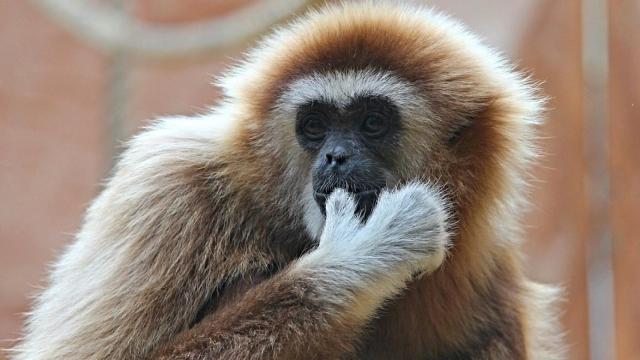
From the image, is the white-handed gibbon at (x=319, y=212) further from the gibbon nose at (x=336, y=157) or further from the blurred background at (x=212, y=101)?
the blurred background at (x=212, y=101)

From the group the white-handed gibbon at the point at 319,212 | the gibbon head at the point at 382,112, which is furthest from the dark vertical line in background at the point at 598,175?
the gibbon head at the point at 382,112

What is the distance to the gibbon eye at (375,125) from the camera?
15.1 feet

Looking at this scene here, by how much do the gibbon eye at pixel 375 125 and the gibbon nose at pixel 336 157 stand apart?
0.62 ft

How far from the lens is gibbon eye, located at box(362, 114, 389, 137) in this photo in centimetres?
461

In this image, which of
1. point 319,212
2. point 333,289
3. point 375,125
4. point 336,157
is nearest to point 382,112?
point 375,125

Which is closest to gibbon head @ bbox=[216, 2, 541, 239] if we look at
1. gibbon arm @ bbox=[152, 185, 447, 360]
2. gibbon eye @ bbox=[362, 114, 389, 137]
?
gibbon eye @ bbox=[362, 114, 389, 137]

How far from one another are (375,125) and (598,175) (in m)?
4.04

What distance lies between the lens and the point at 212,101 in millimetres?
9812

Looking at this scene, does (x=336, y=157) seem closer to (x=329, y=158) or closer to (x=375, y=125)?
(x=329, y=158)

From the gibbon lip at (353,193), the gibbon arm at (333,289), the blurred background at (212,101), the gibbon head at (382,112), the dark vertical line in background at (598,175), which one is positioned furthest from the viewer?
the dark vertical line in background at (598,175)

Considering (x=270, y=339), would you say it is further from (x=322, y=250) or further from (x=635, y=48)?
(x=635, y=48)

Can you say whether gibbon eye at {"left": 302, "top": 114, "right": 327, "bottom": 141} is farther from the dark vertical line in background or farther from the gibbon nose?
the dark vertical line in background

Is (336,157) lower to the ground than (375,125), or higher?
lower

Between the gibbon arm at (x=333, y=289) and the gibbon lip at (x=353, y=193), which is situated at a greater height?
the gibbon lip at (x=353, y=193)
